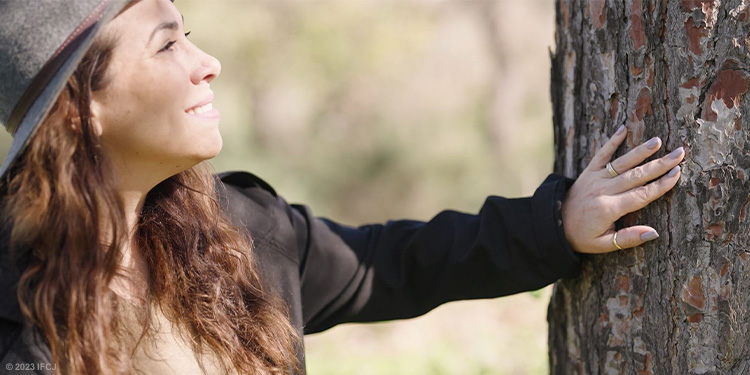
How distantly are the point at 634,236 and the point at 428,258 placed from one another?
1.73 feet

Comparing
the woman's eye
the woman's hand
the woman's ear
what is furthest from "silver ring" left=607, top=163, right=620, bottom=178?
the woman's ear

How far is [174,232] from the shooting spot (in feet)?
6.36

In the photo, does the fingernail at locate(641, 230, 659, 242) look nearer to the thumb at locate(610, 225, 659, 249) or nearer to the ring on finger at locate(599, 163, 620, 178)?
the thumb at locate(610, 225, 659, 249)

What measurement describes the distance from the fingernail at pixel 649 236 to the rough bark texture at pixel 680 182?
18 mm

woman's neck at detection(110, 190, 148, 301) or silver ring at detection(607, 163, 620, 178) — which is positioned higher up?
silver ring at detection(607, 163, 620, 178)

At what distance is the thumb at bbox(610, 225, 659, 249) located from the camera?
1.70 metres

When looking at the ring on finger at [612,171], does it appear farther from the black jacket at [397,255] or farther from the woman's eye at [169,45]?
the woman's eye at [169,45]

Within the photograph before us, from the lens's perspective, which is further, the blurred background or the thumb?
the blurred background

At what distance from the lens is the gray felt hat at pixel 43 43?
59.8 inches

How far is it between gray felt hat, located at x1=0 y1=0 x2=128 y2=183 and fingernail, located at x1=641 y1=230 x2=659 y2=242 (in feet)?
3.96

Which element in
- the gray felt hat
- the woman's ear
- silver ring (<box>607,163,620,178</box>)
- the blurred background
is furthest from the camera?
the blurred background

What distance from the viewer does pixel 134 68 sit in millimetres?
1641

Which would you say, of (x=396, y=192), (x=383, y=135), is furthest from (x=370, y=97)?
(x=396, y=192)

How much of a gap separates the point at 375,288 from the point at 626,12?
0.93 metres
